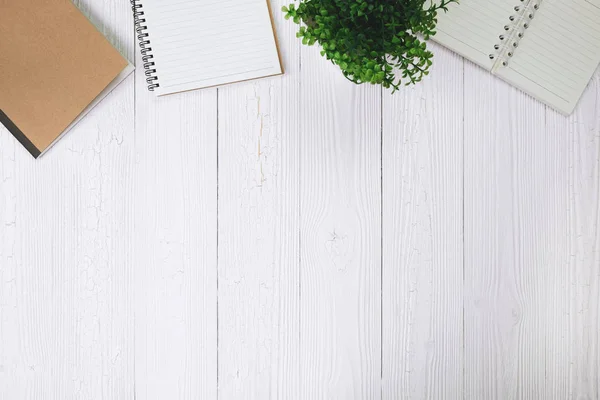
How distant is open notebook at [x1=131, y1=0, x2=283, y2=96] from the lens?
0.84 m

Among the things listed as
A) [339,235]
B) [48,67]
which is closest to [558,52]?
[339,235]

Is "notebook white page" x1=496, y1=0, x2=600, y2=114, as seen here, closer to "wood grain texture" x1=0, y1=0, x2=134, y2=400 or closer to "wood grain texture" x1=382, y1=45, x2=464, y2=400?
"wood grain texture" x1=382, y1=45, x2=464, y2=400

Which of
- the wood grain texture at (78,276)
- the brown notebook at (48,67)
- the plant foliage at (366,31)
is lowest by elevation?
the wood grain texture at (78,276)

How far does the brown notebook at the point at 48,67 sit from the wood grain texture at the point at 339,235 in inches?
13.1

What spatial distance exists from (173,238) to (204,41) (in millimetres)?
325

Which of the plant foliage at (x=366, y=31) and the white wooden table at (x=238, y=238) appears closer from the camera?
the plant foliage at (x=366, y=31)

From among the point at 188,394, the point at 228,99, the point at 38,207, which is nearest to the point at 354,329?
the point at 188,394

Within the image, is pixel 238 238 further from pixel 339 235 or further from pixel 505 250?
pixel 505 250

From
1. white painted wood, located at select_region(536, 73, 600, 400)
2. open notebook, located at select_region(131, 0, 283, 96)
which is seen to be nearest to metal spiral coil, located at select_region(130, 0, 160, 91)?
open notebook, located at select_region(131, 0, 283, 96)

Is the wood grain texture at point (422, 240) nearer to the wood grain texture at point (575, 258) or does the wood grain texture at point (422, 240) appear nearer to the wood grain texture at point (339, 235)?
the wood grain texture at point (339, 235)

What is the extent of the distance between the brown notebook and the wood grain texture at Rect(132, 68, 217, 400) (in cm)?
10

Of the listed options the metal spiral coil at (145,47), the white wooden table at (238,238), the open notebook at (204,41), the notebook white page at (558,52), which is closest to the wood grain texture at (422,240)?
the white wooden table at (238,238)

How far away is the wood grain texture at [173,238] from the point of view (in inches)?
34.2

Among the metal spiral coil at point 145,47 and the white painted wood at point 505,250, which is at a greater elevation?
the metal spiral coil at point 145,47
